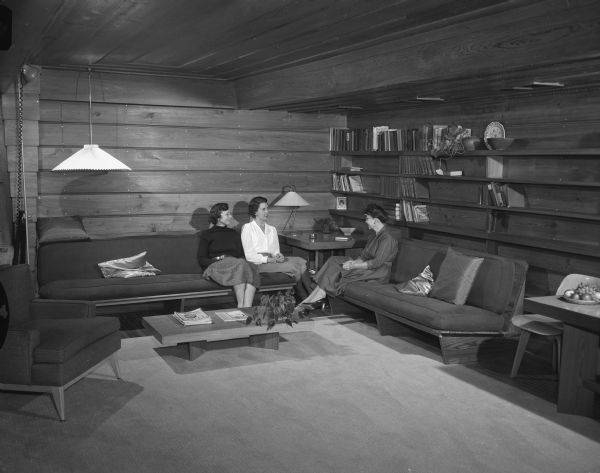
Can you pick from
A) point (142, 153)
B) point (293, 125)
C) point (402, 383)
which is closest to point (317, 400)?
point (402, 383)

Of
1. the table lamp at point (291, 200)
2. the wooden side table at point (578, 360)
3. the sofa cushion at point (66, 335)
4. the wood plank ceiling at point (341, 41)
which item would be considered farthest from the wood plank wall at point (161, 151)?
the wooden side table at point (578, 360)

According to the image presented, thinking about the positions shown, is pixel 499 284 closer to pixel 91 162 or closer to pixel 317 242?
pixel 317 242

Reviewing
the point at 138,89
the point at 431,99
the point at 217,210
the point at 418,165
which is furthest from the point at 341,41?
the point at 138,89

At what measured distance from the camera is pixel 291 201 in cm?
884

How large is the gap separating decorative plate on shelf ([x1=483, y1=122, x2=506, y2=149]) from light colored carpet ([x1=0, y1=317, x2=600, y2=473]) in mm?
2296

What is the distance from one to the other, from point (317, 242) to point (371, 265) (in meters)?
1.17

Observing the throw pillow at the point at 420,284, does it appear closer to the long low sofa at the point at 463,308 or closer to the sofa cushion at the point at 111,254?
the long low sofa at the point at 463,308

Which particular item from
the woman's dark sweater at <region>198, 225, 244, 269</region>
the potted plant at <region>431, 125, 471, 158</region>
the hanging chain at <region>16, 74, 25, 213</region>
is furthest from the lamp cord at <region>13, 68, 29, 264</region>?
the potted plant at <region>431, 125, 471, 158</region>

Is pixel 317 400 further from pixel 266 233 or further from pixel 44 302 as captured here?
pixel 266 233

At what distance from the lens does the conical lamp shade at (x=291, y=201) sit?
8820 mm

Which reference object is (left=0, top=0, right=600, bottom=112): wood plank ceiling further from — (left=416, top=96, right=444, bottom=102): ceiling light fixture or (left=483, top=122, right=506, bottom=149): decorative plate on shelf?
(left=483, top=122, right=506, bottom=149): decorative plate on shelf

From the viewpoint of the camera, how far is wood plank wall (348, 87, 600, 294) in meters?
6.30

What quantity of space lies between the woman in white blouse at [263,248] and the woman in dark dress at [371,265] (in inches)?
15.7

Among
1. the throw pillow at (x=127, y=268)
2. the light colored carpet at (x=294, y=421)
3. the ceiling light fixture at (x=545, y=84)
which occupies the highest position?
the ceiling light fixture at (x=545, y=84)
